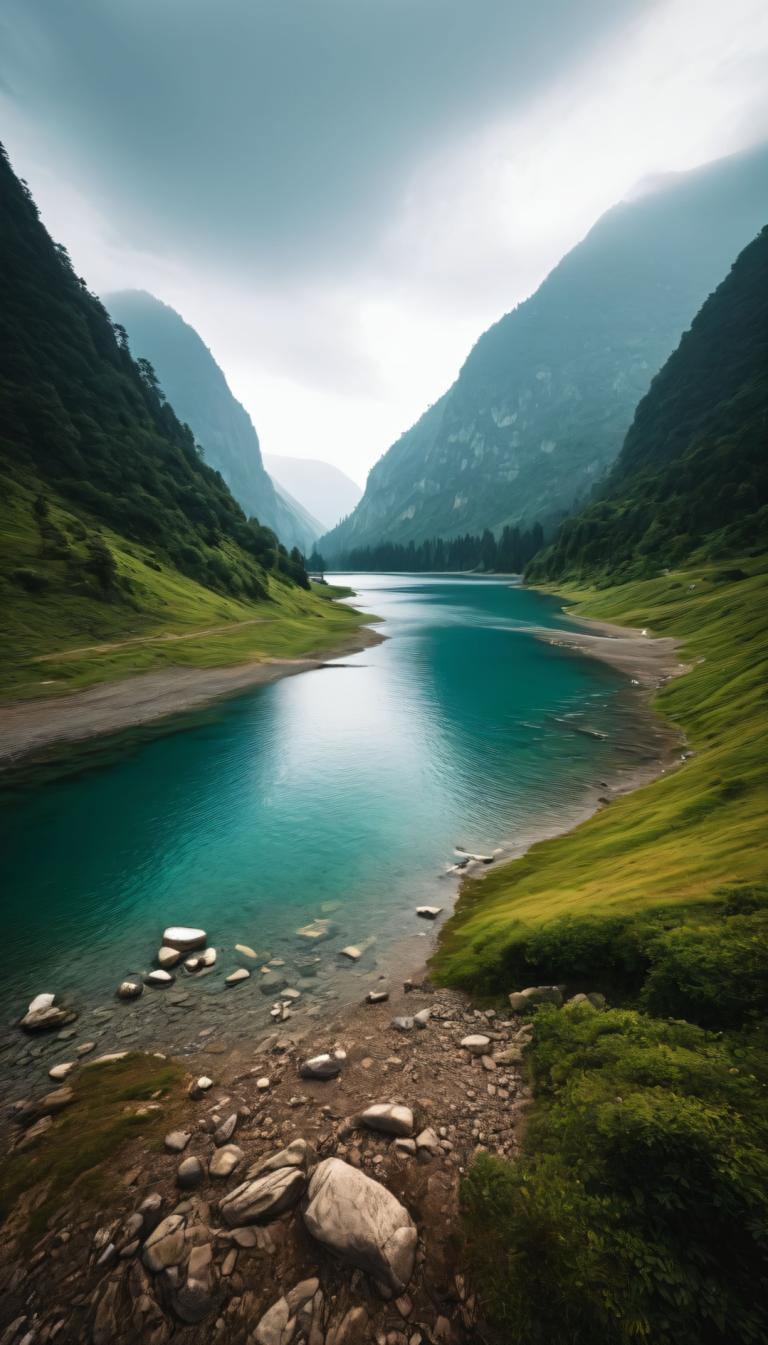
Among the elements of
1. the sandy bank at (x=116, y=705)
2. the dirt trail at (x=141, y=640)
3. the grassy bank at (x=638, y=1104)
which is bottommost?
the sandy bank at (x=116, y=705)

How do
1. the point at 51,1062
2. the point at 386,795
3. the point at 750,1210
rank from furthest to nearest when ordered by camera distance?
the point at 386,795
the point at 51,1062
the point at 750,1210

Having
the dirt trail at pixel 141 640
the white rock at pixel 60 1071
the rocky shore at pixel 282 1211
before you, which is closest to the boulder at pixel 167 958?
the white rock at pixel 60 1071

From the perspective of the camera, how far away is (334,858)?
77.9 feet

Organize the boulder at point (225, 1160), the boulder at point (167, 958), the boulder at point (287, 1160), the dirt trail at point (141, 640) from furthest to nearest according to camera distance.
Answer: the dirt trail at point (141, 640), the boulder at point (167, 958), the boulder at point (225, 1160), the boulder at point (287, 1160)

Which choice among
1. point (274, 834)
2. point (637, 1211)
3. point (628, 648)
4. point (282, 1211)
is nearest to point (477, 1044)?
point (282, 1211)

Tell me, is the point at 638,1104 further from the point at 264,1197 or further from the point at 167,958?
the point at 167,958

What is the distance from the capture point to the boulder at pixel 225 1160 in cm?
848

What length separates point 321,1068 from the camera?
1079cm

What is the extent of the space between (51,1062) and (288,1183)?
8.48 m

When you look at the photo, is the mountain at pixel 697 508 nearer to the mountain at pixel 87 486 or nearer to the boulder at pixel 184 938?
the mountain at pixel 87 486

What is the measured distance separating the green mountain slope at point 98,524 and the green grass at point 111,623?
280mm

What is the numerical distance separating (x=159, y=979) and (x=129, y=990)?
852 millimetres

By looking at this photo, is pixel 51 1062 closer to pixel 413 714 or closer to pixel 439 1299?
pixel 439 1299

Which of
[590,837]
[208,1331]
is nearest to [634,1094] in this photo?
[208,1331]
